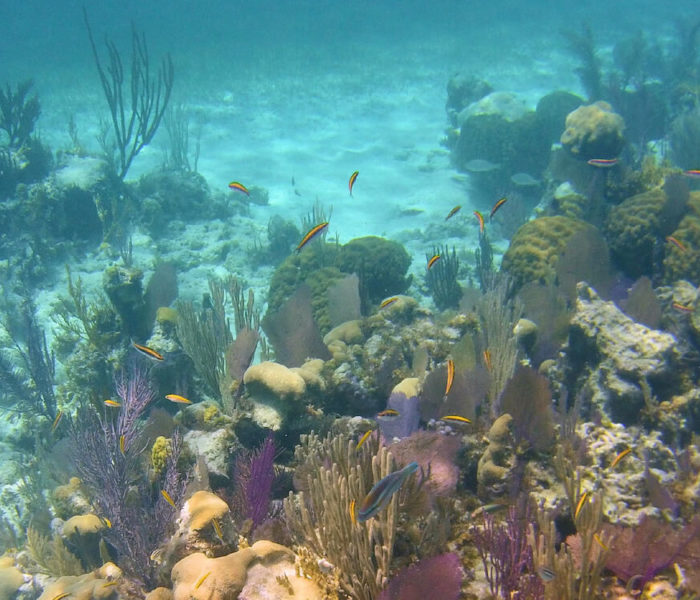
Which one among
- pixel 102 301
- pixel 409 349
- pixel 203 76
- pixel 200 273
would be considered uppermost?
pixel 203 76

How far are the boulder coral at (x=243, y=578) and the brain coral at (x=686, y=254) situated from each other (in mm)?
6880

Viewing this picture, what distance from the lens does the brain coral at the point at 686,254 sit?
21.4ft

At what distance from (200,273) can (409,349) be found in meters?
7.40

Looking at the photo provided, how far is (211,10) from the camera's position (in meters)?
58.0

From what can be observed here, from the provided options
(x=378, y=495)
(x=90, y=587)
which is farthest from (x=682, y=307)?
(x=90, y=587)

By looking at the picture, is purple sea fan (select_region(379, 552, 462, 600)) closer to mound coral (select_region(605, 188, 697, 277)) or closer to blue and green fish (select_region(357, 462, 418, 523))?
blue and green fish (select_region(357, 462, 418, 523))

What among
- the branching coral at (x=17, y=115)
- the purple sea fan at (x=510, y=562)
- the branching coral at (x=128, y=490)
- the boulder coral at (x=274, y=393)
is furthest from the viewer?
the branching coral at (x=17, y=115)

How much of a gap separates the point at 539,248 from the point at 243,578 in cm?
670

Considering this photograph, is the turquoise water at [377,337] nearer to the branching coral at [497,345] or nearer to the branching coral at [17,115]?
the branching coral at [497,345]

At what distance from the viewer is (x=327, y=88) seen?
2708 centimetres

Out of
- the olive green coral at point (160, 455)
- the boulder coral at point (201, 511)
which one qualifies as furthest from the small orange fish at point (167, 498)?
the olive green coral at point (160, 455)

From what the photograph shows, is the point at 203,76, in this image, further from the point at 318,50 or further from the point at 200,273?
the point at 200,273

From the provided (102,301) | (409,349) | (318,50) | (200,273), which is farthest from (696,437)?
(318,50)

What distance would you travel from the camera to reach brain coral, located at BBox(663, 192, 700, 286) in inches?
257
